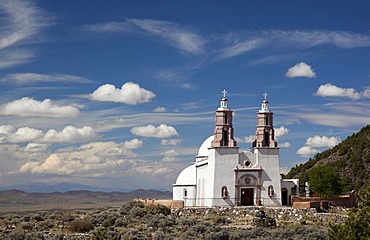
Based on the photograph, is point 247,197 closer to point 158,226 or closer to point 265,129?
point 265,129

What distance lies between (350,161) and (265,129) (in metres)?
26.6

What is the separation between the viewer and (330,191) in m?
53.7

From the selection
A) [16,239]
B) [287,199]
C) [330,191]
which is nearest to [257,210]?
[287,199]

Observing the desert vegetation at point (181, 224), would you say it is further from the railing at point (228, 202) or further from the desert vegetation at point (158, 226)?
A: the railing at point (228, 202)

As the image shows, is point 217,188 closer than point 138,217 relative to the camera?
No

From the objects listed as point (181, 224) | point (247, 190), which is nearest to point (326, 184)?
point (247, 190)

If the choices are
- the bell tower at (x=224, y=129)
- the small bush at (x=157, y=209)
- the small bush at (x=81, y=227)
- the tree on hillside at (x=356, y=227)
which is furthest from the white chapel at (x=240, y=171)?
the tree on hillside at (x=356, y=227)

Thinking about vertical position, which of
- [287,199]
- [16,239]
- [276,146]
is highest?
[276,146]

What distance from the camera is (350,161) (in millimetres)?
74125

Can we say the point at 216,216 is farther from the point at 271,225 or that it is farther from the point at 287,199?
the point at 287,199

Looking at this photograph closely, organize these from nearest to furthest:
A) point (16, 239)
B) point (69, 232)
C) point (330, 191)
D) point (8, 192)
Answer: point (16, 239), point (69, 232), point (330, 191), point (8, 192)

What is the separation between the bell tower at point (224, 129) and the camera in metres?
50.0

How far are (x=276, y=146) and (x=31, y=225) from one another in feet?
68.5

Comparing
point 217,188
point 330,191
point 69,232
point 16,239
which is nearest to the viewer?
point 16,239
